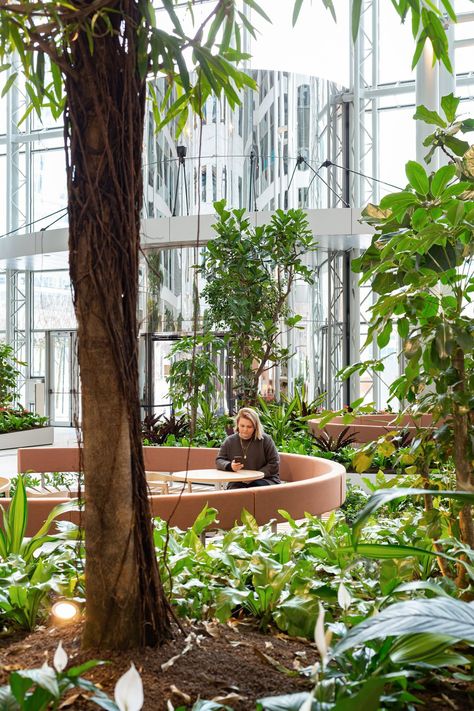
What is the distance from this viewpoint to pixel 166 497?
13.2 ft

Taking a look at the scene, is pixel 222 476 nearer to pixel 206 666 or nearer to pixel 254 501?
pixel 254 501

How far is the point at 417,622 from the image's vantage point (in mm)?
1380

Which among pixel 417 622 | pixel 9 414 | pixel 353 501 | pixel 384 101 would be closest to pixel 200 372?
pixel 353 501

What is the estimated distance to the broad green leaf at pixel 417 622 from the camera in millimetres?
1346

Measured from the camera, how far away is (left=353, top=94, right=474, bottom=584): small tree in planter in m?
2.59

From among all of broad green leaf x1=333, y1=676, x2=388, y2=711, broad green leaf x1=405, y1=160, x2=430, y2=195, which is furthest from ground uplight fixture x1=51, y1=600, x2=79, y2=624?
broad green leaf x1=405, y1=160, x2=430, y2=195

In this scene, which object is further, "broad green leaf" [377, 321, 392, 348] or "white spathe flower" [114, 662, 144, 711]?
"broad green leaf" [377, 321, 392, 348]

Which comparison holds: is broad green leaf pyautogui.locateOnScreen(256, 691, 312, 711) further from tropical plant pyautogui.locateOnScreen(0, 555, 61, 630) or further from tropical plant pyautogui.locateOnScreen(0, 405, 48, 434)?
tropical plant pyautogui.locateOnScreen(0, 405, 48, 434)

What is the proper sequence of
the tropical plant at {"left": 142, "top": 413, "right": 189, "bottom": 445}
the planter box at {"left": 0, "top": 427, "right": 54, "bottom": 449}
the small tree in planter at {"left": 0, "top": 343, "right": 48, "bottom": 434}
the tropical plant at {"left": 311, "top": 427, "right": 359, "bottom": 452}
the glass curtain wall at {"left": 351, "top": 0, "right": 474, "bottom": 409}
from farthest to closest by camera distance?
the glass curtain wall at {"left": 351, "top": 0, "right": 474, "bottom": 409}
the small tree in planter at {"left": 0, "top": 343, "right": 48, "bottom": 434}
the planter box at {"left": 0, "top": 427, "right": 54, "bottom": 449}
the tropical plant at {"left": 142, "top": 413, "right": 189, "bottom": 445}
the tropical plant at {"left": 311, "top": 427, "right": 359, "bottom": 452}

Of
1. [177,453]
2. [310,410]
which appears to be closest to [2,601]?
[177,453]

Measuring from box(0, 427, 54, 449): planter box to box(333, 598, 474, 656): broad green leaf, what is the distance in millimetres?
13221

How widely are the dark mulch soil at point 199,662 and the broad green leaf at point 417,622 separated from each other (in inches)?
19.0

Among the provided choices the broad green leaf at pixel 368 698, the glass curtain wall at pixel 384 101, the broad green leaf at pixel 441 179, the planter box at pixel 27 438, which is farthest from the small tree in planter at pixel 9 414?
the broad green leaf at pixel 368 698

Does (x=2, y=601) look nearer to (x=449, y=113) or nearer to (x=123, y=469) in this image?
(x=123, y=469)
